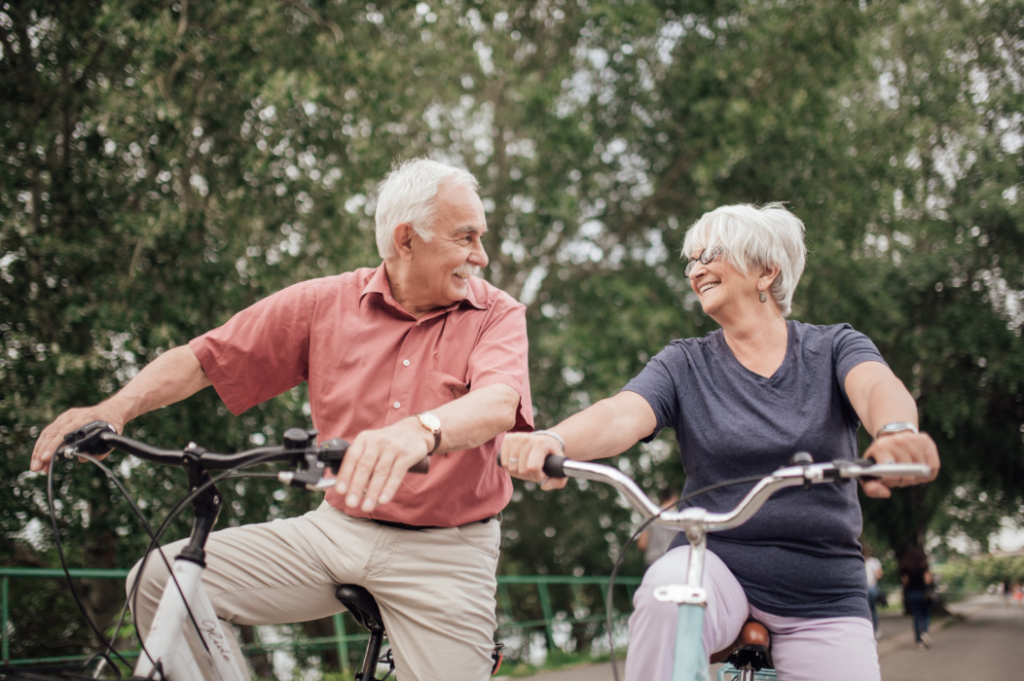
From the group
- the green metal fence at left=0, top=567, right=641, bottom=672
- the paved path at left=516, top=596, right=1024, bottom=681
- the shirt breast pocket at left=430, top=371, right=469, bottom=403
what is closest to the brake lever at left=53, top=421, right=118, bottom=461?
the green metal fence at left=0, top=567, right=641, bottom=672

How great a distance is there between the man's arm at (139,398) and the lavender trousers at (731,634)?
1393 millimetres

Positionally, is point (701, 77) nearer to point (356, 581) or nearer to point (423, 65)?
point (423, 65)

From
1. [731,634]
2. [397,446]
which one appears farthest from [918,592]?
[397,446]

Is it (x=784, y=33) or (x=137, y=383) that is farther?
(x=784, y=33)

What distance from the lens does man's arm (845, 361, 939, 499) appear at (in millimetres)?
1604

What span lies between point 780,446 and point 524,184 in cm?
970

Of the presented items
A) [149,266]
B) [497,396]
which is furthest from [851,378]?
[149,266]

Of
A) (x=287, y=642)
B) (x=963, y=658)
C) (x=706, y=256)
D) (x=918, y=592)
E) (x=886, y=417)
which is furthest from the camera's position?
(x=918, y=592)

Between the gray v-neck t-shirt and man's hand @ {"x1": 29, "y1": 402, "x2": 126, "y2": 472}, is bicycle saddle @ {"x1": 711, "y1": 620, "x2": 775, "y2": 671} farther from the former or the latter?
man's hand @ {"x1": 29, "y1": 402, "x2": 126, "y2": 472}

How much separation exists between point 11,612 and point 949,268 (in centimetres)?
Result: 1377

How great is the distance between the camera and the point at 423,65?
1034cm

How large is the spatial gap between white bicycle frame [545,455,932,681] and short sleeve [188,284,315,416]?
108cm

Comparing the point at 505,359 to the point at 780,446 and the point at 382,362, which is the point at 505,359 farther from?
the point at 780,446

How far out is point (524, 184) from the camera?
1143 centimetres
